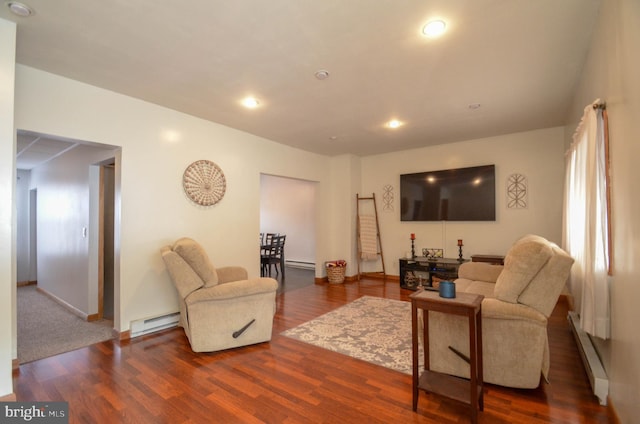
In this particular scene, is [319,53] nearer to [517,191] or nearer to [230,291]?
[230,291]

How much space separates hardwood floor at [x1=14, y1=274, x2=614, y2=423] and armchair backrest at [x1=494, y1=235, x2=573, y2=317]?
2.20 ft

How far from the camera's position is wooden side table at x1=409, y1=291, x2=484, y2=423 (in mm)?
1739

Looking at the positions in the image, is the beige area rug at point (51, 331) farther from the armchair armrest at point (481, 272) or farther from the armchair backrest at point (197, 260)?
the armchair armrest at point (481, 272)

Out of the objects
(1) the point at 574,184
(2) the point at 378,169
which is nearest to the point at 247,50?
(1) the point at 574,184

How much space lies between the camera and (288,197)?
815 centimetres

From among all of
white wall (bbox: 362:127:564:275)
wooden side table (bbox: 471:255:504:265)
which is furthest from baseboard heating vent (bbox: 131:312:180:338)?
wooden side table (bbox: 471:255:504:265)

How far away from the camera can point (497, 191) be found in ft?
16.3

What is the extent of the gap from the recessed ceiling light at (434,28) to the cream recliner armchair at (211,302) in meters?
2.56

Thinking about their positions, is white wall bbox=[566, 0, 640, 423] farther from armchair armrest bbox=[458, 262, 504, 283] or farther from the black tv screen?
the black tv screen

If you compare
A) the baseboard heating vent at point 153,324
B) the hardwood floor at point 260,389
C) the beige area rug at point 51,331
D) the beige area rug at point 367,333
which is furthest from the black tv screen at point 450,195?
the beige area rug at point 51,331

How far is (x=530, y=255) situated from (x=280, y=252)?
5084 mm

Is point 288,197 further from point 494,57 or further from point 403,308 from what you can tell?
point 494,57

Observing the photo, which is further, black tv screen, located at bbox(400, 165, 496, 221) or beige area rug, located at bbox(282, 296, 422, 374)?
black tv screen, located at bbox(400, 165, 496, 221)

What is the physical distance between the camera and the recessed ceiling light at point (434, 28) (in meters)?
2.02
